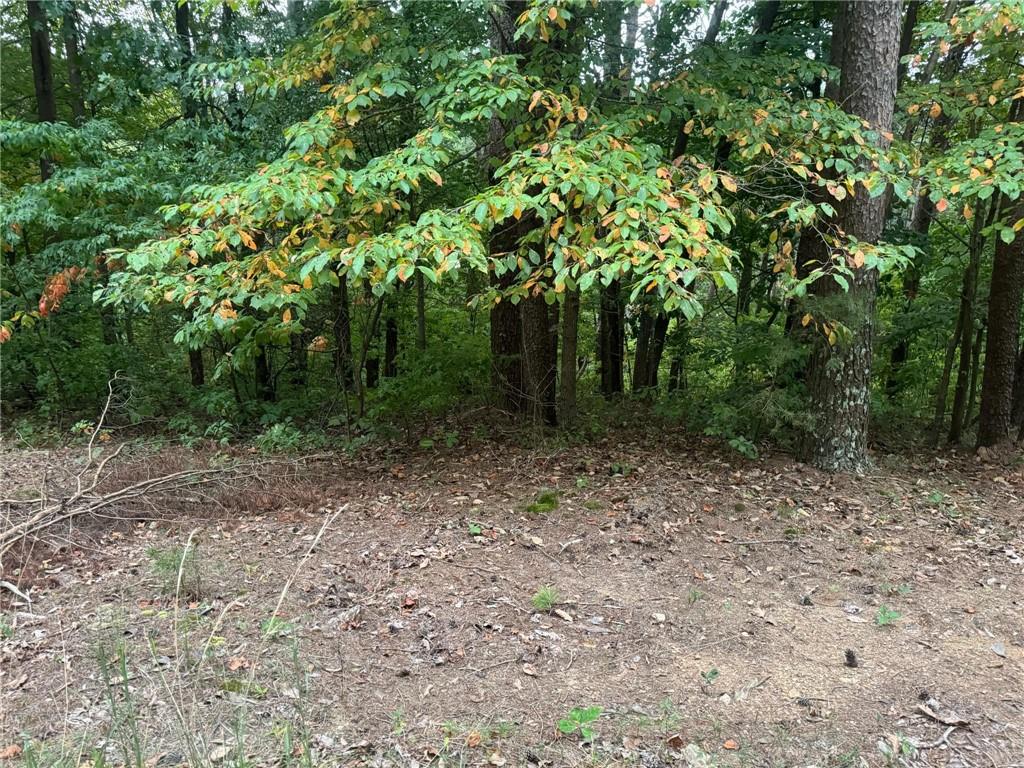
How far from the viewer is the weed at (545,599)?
3957 mm

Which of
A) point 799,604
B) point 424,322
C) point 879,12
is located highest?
point 879,12

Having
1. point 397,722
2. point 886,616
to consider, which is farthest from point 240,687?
point 886,616

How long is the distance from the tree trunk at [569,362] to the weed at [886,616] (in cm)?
387

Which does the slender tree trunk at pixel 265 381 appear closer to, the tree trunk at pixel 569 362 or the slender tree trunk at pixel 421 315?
the slender tree trunk at pixel 421 315

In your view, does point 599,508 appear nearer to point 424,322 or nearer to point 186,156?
point 424,322

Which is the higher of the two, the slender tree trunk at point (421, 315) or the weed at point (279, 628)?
the slender tree trunk at point (421, 315)

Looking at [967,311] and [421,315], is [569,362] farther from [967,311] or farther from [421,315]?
[967,311]

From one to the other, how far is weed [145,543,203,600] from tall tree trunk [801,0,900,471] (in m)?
5.29

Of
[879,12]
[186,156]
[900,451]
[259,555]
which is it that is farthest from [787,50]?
[259,555]

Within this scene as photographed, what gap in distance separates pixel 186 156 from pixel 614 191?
597 centimetres

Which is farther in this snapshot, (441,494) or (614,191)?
(441,494)

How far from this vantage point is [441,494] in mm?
5785

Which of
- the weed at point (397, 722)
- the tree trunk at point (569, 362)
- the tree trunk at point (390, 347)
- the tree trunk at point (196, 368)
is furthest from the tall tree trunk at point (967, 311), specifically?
the tree trunk at point (196, 368)

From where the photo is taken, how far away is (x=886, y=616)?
386cm
